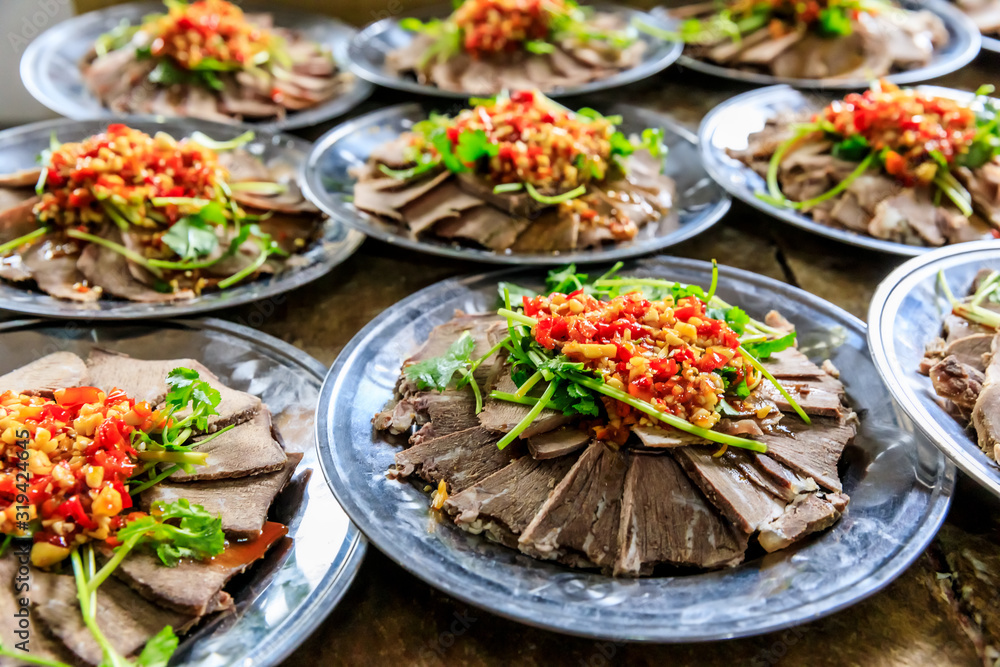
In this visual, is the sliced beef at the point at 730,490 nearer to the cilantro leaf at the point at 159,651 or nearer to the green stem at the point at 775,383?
the green stem at the point at 775,383

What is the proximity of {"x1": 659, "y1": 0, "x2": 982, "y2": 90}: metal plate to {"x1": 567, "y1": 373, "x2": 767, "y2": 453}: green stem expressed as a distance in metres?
3.36

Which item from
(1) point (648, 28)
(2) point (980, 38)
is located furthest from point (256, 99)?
(2) point (980, 38)

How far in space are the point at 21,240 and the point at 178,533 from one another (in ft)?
6.36

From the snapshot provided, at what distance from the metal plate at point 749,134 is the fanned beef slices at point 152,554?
8.31 ft

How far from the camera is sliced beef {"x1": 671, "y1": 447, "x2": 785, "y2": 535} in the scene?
6.79 feet

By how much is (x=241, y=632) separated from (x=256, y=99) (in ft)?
12.0

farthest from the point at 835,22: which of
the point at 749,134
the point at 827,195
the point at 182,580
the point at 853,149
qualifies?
the point at 182,580

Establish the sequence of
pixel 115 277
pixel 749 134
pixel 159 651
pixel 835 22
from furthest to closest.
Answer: pixel 835 22 < pixel 749 134 < pixel 115 277 < pixel 159 651

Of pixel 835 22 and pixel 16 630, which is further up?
pixel 835 22

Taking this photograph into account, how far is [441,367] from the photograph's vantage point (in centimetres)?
247

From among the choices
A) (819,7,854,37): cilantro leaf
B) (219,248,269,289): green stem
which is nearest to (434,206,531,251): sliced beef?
(219,248,269,289): green stem

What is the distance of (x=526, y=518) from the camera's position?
2.11 meters

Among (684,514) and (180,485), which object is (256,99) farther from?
(684,514)

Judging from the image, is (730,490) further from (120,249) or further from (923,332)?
(120,249)
